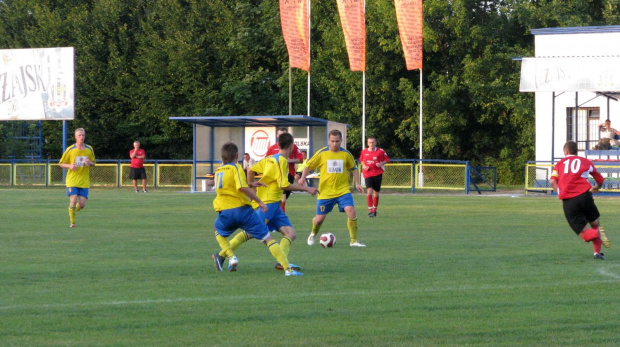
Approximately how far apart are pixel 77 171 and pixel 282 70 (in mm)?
35182

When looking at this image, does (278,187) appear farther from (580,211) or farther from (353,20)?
(353,20)

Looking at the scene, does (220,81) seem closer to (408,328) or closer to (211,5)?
(211,5)

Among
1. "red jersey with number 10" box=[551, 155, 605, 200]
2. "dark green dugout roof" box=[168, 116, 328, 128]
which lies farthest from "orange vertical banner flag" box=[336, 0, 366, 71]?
"red jersey with number 10" box=[551, 155, 605, 200]

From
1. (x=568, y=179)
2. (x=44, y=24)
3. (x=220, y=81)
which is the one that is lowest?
(x=568, y=179)

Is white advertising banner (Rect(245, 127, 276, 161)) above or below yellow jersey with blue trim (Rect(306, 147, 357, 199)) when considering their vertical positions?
above

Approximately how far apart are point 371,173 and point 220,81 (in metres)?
30.7

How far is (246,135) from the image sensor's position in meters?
36.9

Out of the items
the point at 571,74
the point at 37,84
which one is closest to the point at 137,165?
the point at 37,84

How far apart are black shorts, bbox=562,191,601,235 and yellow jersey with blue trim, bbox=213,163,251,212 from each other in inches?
173

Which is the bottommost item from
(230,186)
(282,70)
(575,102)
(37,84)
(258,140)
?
(230,186)

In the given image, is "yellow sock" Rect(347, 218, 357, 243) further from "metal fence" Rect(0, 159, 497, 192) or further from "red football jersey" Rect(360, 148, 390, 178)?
"metal fence" Rect(0, 159, 497, 192)

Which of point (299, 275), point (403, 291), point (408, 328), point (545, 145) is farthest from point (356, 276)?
point (545, 145)

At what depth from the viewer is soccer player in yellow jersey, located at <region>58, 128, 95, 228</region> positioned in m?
17.9

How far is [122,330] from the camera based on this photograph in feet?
22.7
